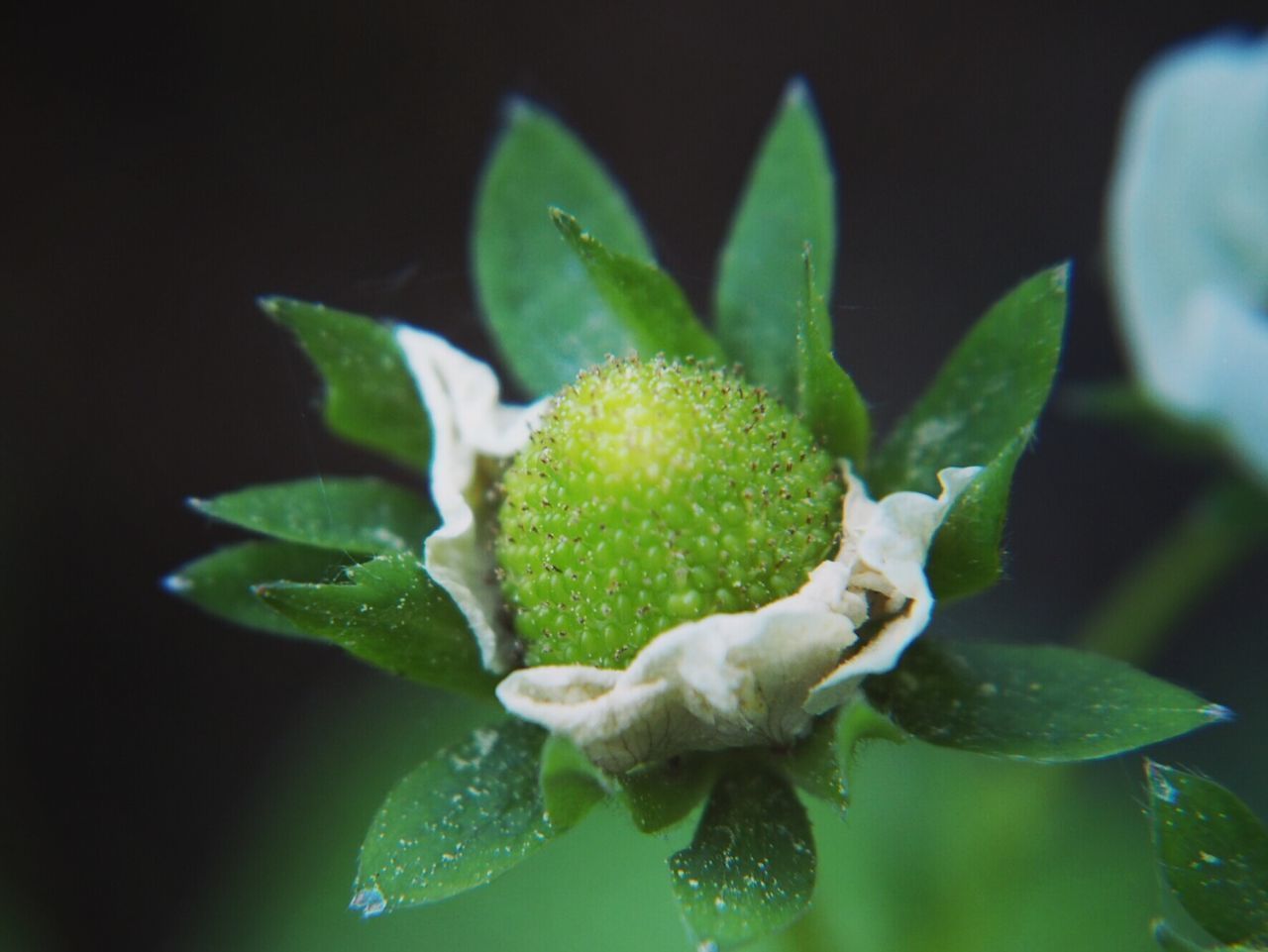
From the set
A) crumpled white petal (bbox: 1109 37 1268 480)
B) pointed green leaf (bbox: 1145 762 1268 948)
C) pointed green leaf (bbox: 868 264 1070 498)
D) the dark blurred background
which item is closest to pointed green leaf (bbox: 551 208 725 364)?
pointed green leaf (bbox: 868 264 1070 498)

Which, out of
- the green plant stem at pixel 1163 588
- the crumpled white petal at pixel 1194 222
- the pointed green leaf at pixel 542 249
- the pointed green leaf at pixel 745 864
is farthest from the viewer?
the green plant stem at pixel 1163 588

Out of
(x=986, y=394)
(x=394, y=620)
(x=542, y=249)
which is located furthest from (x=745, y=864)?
(x=542, y=249)

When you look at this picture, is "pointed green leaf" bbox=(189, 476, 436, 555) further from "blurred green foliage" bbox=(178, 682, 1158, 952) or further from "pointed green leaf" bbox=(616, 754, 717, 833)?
"blurred green foliage" bbox=(178, 682, 1158, 952)

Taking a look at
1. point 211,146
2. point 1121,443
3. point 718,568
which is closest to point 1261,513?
point 718,568

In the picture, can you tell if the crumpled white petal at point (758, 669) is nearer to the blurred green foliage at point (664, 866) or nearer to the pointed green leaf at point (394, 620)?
the pointed green leaf at point (394, 620)

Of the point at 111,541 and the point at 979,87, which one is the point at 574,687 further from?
the point at 979,87

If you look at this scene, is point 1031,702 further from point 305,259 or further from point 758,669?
point 305,259

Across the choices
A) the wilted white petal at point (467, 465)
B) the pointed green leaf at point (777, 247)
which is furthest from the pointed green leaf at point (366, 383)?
the pointed green leaf at point (777, 247)
